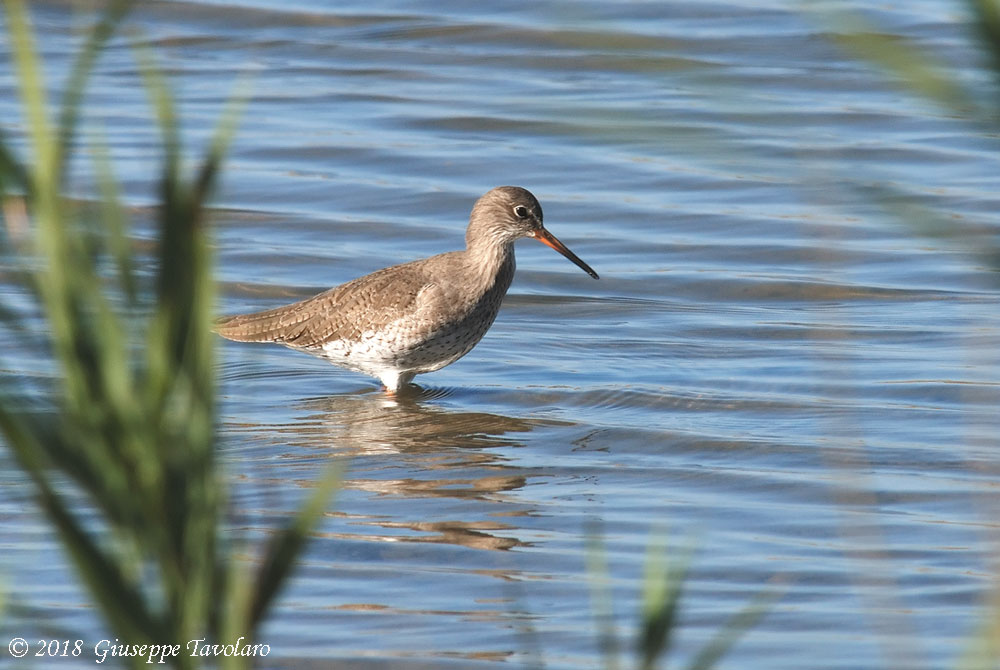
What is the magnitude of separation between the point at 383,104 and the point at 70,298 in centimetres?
1080

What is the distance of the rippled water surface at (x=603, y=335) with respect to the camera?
4.41 metres

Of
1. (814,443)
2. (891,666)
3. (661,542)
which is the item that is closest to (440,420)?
(814,443)

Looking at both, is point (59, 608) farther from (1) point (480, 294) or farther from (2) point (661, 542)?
(1) point (480, 294)

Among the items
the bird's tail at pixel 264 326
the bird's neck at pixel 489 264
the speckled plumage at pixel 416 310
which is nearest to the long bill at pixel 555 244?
the speckled plumage at pixel 416 310

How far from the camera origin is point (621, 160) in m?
11.3

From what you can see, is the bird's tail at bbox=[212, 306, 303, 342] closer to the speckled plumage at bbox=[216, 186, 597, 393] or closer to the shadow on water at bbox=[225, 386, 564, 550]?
the speckled plumage at bbox=[216, 186, 597, 393]

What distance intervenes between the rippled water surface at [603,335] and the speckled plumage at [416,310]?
0.27 meters

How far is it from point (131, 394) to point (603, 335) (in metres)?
6.69

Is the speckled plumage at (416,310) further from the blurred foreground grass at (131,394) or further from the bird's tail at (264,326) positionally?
the blurred foreground grass at (131,394)

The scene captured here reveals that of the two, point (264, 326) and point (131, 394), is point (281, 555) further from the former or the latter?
point (264, 326)

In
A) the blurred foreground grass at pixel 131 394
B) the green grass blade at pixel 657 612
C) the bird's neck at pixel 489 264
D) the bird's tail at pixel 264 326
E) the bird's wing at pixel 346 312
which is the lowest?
the bird's tail at pixel 264 326

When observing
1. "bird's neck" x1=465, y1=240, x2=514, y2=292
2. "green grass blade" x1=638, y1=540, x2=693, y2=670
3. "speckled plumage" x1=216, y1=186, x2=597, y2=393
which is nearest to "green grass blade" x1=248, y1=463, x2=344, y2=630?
"green grass blade" x1=638, y1=540, x2=693, y2=670

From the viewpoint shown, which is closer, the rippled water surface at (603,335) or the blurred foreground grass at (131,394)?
the blurred foreground grass at (131,394)

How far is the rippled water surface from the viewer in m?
4.41
